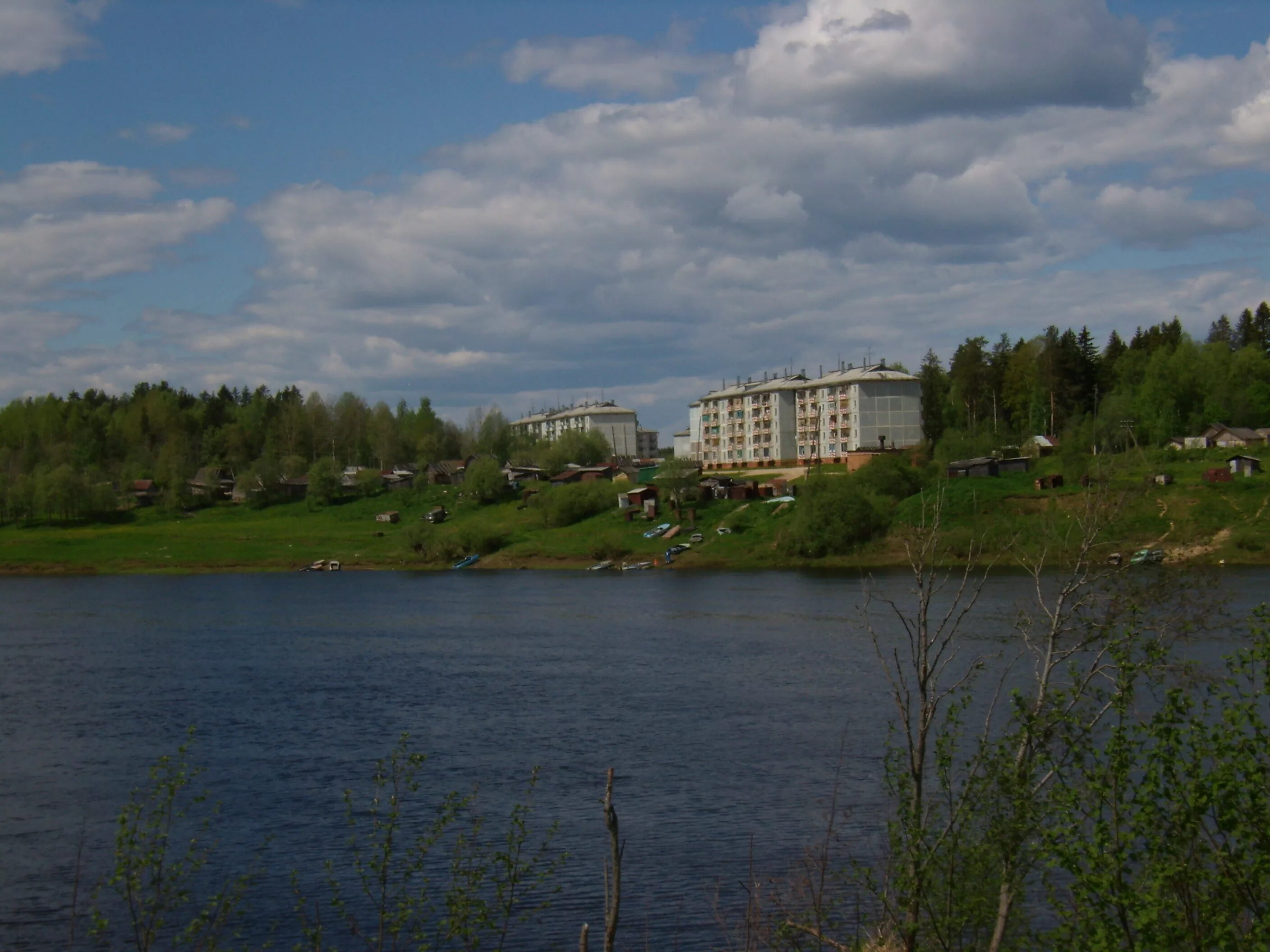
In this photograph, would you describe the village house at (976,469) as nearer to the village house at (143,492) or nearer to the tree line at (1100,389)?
the tree line at (1100,389)

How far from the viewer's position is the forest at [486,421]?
115938 mm

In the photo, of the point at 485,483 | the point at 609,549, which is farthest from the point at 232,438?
the point at 609,549

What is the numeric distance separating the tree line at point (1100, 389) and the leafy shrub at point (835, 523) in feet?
71.0

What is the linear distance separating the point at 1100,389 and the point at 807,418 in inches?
1322

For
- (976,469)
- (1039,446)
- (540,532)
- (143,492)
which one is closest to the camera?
(976,469)

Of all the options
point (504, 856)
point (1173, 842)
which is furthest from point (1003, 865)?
point (504, 856)

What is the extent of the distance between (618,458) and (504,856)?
473 feet

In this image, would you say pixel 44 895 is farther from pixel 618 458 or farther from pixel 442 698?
pixel 618 458

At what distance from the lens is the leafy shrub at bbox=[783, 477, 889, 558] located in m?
86.4

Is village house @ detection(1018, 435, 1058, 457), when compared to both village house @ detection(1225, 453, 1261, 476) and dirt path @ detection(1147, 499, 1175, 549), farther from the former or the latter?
dirt path @ detection(1147, 499, 1175, 549)

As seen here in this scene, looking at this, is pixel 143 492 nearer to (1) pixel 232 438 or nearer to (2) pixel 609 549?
(1) pixel 232 438

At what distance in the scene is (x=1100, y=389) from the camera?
12825 centimetres

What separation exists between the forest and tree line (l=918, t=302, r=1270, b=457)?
0.62ft

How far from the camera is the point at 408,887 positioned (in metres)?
19.6
